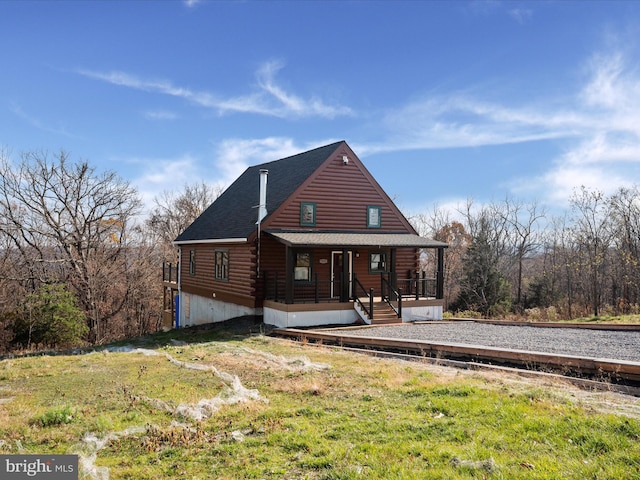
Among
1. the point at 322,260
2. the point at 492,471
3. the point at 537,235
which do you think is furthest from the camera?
the point at 537,235

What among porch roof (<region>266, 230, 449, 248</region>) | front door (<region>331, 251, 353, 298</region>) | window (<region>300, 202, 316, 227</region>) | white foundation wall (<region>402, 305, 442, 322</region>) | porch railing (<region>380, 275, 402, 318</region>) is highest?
window (<region>300, 202, 316, 227</region>)

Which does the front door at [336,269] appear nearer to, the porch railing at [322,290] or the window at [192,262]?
the porch railing at [322,290]

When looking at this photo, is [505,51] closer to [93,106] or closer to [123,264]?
[93,106]

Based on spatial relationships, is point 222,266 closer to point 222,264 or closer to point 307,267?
point 222,264

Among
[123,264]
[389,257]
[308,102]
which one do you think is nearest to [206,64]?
[308,102]

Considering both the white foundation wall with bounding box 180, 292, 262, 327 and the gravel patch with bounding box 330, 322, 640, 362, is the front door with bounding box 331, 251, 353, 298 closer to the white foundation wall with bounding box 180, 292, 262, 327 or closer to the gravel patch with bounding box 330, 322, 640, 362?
the white foundation wall with bounding box 180, 292, 262, 327

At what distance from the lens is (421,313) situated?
66.3 feet

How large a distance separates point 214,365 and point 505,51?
17.0 meters

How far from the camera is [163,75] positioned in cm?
2177

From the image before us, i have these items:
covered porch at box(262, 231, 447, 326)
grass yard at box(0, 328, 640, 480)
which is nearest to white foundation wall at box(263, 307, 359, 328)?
covered porch at box(262, 231, 447, 326)

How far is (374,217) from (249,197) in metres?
6.67

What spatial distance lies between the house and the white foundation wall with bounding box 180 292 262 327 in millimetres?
62

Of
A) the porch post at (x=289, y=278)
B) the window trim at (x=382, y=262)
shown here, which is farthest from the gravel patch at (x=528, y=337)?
the window trim at (x=382, y=262)

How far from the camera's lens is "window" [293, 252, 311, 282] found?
784 inches
